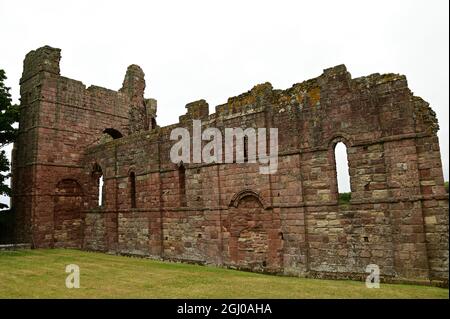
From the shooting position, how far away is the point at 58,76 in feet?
63.1

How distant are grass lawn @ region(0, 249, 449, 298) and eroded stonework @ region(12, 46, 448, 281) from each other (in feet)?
3.32

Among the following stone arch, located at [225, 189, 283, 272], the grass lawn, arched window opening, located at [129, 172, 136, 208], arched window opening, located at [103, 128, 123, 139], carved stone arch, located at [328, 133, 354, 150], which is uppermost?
arched window opening, located at [103, 128, 123, 139]

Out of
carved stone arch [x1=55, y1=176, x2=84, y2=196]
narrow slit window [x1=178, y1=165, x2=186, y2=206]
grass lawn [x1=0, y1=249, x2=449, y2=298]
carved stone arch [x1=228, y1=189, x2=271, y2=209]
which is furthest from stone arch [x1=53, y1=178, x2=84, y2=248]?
carved stone arch [x1=228, y1=189, x2=271, y2=209]

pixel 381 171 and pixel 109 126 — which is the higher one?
pixel 109 126

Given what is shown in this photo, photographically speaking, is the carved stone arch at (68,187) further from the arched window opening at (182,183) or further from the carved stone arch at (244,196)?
the carved stone arch at (244,196)

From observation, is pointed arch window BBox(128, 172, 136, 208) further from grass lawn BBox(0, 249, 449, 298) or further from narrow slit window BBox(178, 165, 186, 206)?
grass lawn BBox(0, 249, 449, 298)

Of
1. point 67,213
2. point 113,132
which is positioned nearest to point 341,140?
point 67,213

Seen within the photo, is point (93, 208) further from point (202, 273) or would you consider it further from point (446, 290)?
point (446, 290)

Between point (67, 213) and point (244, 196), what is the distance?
1144cm

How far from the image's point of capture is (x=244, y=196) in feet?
40.1

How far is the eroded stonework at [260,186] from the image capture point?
9.07m

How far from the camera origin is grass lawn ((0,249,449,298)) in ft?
26.0
